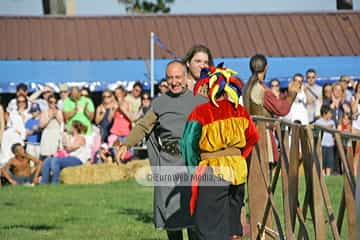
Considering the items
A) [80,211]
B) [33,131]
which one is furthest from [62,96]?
[80,211]

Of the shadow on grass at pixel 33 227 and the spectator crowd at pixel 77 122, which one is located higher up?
the spectator crowd at pixel 77 122

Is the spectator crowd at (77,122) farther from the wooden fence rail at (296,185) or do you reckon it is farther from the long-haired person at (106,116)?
the wooden fence rail at (296,185)

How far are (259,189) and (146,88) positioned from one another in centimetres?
1348

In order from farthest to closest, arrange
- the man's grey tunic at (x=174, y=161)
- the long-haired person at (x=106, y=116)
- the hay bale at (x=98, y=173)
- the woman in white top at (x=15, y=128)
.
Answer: the long-haired person at (x=106, y=116), the woman in white top at (x=15, y=128), the hay bale at (x=98, y=173), the man's grey tunic at (x=174, y=161)

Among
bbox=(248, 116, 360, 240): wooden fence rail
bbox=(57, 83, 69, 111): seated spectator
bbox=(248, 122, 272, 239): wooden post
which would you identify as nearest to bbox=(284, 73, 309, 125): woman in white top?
bbox=(57, 83, 69, 111): seated spectator

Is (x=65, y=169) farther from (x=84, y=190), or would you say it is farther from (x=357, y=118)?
(x=357, y=118)

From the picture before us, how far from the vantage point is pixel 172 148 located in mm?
8328

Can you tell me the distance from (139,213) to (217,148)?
18.0ft

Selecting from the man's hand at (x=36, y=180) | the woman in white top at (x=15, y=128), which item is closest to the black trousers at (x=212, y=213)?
the man's hand at (x=36, y=180)

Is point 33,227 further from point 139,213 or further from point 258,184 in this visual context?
point 258,184

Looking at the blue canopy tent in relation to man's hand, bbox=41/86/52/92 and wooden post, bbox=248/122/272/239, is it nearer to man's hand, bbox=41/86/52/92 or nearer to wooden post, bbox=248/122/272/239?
man's hand, bbox=41/86/52/92

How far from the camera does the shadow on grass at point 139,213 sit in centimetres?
1214

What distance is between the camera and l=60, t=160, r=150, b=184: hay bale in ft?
57.4

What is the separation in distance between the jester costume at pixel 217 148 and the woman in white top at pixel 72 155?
1062cm
